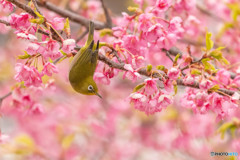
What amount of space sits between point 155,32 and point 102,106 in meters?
2.23

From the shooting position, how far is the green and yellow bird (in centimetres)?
78

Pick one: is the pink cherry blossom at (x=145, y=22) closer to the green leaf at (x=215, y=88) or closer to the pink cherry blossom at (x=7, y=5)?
the green leaf at (x=215, y=88)

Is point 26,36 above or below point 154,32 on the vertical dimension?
below

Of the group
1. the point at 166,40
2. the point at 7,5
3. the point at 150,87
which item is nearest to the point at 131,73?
the point at 150,87

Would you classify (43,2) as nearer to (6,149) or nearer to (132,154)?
(6,149)

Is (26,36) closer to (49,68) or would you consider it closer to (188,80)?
(49,68)

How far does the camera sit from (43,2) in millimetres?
1268

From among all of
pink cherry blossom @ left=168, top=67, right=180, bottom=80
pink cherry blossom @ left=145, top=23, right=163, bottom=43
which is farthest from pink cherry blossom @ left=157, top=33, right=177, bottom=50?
pink cherry blossom @ left=168, top=67, right=180, bottom=80

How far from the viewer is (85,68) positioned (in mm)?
790

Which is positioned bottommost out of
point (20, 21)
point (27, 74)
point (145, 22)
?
point (27, 74)

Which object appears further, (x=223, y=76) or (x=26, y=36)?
(x=223, y=76)

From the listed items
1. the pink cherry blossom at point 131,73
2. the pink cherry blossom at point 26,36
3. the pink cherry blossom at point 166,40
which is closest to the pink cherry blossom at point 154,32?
the pink cherry blossom at point 166,40

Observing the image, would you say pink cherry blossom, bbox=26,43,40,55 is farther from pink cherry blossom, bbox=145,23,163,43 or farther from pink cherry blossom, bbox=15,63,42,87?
pink cherry blossom, bbox=145,23,163,43

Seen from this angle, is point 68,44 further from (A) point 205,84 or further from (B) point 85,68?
(A) point 205,84
